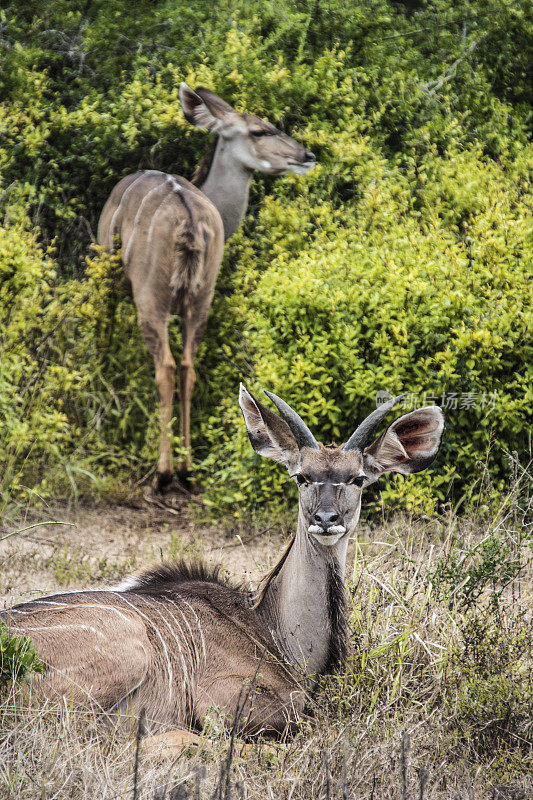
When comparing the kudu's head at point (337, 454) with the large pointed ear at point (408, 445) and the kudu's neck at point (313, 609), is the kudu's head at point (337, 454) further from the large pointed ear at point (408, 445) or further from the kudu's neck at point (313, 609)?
the kudu's neck at point (313, 609)

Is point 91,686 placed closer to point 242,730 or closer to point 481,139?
point 242,730

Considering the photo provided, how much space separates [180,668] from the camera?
3369 millimetres

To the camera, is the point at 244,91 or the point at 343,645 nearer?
the point at 343,645

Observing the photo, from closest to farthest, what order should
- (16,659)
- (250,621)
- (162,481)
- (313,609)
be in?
(16,659) < (313,609) < (250,621) < (162,481)

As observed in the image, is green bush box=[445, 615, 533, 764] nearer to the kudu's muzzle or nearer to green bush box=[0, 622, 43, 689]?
the kudu's muzzle

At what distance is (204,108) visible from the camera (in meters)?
7.17

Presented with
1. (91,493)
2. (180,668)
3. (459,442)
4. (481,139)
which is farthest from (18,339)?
(481,139)

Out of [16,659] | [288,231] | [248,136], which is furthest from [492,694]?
[248,136]

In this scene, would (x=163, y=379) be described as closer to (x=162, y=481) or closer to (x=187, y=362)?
(x=187, y=362)

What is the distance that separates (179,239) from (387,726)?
408 centimetres

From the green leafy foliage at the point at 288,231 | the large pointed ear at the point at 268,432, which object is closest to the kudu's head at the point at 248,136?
the green leafy foliage at the point at 288,231

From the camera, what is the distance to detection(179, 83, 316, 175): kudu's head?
282 inches

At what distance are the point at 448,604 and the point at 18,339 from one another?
360 centimetres

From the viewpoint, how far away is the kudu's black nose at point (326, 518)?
10.7ft
